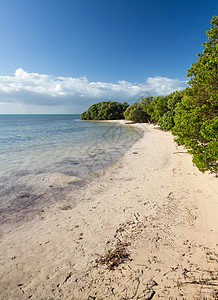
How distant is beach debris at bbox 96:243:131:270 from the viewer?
5.73 metres

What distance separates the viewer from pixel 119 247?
659cm

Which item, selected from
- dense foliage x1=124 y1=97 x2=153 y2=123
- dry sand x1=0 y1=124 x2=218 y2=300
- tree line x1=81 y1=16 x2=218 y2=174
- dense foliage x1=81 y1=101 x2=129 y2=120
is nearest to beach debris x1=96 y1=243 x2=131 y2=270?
dry sand x1=0 y1=124 x2=218 y2=300

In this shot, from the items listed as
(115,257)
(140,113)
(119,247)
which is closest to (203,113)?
(119,247)

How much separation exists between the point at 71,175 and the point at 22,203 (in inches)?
224

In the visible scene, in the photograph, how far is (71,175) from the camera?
52.8ft

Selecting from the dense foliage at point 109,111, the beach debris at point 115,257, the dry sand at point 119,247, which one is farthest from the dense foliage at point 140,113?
the beach debris at point 115,257

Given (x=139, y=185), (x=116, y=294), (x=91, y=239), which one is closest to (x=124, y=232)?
(x=91, y=239)

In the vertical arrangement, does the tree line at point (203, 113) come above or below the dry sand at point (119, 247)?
above

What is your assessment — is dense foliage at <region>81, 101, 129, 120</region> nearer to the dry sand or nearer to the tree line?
the tree line

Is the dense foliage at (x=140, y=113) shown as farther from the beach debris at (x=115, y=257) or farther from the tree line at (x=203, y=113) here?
the beach debris at (x=115, y=257)

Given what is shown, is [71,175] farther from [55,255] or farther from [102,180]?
[55,255]

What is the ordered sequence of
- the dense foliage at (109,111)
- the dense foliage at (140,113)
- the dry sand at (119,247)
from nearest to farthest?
the dry sand at (119,247) → the dense foliage at (140,113) → the dense foliage at (109,111)

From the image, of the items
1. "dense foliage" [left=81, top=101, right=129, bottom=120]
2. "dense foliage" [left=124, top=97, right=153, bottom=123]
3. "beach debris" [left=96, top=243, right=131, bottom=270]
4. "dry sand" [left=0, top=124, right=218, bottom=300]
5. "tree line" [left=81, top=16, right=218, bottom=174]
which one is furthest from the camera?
"dense foliage" [left=81, top=101, right=129, bottom=120]

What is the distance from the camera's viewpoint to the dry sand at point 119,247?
4.92 metres
